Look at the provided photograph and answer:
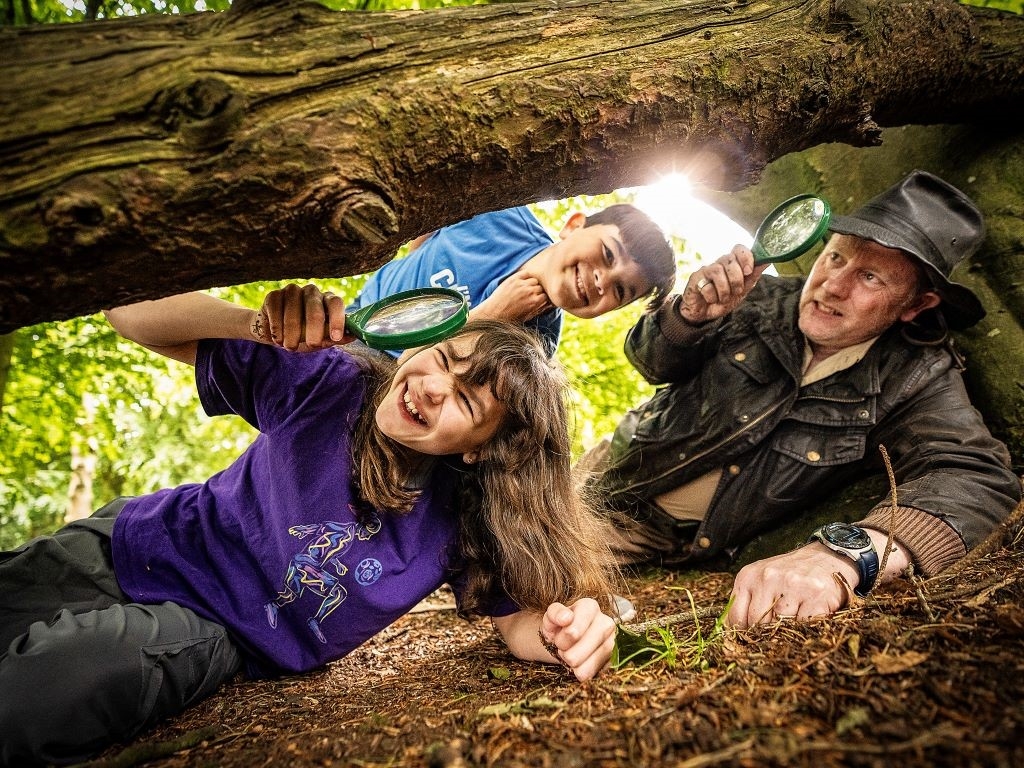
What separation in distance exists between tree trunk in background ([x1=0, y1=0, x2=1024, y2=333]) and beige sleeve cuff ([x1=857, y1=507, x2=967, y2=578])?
168cm

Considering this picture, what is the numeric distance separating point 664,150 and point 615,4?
501 mm

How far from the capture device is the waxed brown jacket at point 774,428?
2.93m

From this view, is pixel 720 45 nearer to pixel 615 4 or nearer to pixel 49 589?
pixel 615 4

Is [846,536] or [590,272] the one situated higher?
[590,272]

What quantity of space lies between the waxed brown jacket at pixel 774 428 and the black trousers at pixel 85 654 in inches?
100

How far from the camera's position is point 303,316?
197cm

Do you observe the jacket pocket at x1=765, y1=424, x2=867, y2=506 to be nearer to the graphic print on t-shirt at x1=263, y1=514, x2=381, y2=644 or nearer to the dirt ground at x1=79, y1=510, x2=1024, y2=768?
the dirt ground at x1=79, y1=510, x2=1024, y2=768

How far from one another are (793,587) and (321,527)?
1.85 m

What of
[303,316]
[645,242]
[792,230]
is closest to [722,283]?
[792,230]

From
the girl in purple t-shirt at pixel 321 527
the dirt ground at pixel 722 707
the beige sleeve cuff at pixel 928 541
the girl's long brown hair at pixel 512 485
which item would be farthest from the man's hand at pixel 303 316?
the beige sleeve cuff at pixel 928 541

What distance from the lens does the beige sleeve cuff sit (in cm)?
251

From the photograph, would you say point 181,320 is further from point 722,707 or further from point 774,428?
point 774,428

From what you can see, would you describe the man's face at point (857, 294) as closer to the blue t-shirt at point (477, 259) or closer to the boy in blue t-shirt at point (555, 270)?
the boy in blue t-shirt at point (555, 270)

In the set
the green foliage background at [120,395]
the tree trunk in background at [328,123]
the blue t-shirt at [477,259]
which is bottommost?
the green foliage background at [120,395]
